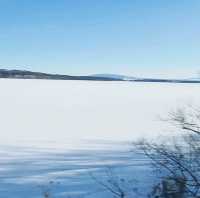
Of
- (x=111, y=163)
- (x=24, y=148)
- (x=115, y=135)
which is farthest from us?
(x=115, y=135)

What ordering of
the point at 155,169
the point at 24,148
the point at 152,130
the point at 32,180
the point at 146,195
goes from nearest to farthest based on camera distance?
the point at 146,195, the point at 32,180, the point at 155,169, the point at 24,148, the point at 152,130

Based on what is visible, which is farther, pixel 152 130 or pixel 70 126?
pixel 70 126

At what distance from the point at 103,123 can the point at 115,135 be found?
2.73 meters

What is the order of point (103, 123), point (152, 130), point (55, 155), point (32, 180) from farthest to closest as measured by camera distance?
point (103, 123) < point (152, 130) < point (55, 155) < point (32, 180)

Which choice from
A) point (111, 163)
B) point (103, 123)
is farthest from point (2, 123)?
point (111, 163)

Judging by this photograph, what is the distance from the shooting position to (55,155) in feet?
28.8

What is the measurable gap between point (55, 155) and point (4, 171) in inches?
67.6

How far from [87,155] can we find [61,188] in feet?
8.23

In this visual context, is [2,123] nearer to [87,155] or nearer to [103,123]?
[103,123]

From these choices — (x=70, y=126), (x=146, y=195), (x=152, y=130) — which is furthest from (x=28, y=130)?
(x=146, y=195)

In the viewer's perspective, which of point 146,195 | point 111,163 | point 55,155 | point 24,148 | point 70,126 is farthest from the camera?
point 70,126

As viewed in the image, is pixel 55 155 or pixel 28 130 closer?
pixel 55 155

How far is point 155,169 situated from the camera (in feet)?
23.5

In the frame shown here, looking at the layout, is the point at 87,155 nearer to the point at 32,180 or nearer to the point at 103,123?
the point at 32,180
